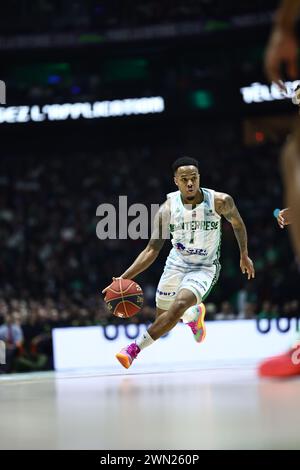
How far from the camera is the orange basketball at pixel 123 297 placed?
7402 millimetres

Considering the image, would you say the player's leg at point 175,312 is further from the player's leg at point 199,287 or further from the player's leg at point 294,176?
the player's leg at point 294,176

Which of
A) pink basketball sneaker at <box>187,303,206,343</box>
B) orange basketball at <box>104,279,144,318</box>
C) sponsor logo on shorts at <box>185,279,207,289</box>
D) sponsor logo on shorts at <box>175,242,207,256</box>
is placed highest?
sponsor logo on shorts at <box>175,242,207,256</box>

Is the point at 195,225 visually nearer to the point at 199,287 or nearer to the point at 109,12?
the point at 199,287

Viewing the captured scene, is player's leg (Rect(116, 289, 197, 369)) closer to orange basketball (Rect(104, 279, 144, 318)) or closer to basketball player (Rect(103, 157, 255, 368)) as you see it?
basketball player (Rect(103, 157, 255, 368))

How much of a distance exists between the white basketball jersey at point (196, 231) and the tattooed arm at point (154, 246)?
0.07m

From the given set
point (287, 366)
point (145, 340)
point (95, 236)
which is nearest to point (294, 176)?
point (287, 366)

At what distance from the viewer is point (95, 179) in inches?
858

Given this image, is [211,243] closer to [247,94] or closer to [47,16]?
[247,94]

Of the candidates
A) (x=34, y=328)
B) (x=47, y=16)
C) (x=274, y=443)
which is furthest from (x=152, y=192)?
(x=274, y=443)

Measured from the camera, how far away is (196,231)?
7324mm

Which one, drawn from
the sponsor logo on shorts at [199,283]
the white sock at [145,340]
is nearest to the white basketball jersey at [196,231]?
the sponsor logo on shorts at [199,283]

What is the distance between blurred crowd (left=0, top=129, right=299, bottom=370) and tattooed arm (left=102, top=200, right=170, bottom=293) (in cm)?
486

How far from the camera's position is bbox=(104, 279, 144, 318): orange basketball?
7.40 metres

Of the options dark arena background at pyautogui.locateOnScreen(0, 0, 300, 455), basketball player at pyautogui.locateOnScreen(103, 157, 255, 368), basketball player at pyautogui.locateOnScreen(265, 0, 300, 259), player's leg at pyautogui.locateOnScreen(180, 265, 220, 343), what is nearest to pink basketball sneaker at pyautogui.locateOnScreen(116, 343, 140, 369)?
basketball player at pyautogui.locateOnScreen(103, 157, 255, 368)
